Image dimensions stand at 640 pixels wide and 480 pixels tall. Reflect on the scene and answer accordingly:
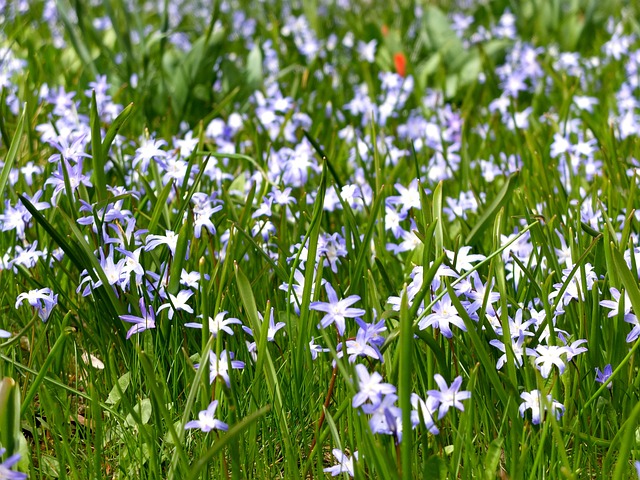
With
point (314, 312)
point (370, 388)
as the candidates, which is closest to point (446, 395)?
point (370, 388)

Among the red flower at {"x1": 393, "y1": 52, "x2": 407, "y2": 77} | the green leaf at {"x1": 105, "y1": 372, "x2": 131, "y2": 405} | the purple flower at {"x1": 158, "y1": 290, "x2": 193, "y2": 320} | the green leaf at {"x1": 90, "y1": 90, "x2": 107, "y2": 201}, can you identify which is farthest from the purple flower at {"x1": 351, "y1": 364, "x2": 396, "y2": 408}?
the red flower at {"x1": 393, "y1": 52, "x2": 407, "y2": 77}

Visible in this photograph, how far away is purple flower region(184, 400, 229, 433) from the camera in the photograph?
1658mm

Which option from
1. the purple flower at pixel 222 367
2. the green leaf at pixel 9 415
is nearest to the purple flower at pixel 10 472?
the green leaf at pixel 9 415

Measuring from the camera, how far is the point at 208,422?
1.68 metres

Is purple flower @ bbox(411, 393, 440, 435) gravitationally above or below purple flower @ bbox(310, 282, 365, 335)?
below

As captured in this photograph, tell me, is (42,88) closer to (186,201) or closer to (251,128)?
(251,128)

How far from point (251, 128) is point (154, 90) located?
88cm

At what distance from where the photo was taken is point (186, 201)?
7.23ft

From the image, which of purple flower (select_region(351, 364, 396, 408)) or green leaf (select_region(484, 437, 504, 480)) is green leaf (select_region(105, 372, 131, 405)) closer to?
purple flower (select_region(351, 364, 396, 408))

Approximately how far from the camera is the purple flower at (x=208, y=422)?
1658 mm

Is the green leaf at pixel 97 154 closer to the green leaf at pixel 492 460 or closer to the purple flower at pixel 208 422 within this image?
the purple flower at pixel 208 422

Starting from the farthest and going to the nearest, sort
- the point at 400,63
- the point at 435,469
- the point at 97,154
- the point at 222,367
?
the point at 400,63 < the point at 97,154 < the point at 222,367 < the point at 435,469

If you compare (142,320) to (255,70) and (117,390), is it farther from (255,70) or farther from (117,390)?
(255,70)

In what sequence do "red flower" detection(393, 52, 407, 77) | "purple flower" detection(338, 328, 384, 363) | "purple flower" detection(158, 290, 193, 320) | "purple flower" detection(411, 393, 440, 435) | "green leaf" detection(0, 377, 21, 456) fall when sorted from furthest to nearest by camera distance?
"red flower" detection(393, 52, 407, 77) < "purple flower" detection(158, 290, 193, 320) < "purple flower" detection(338, 328, 384, 363) < "purple flower" detection(411, 393, 440, 435) < "green leaf" detection(0, 377, 21, 456)
